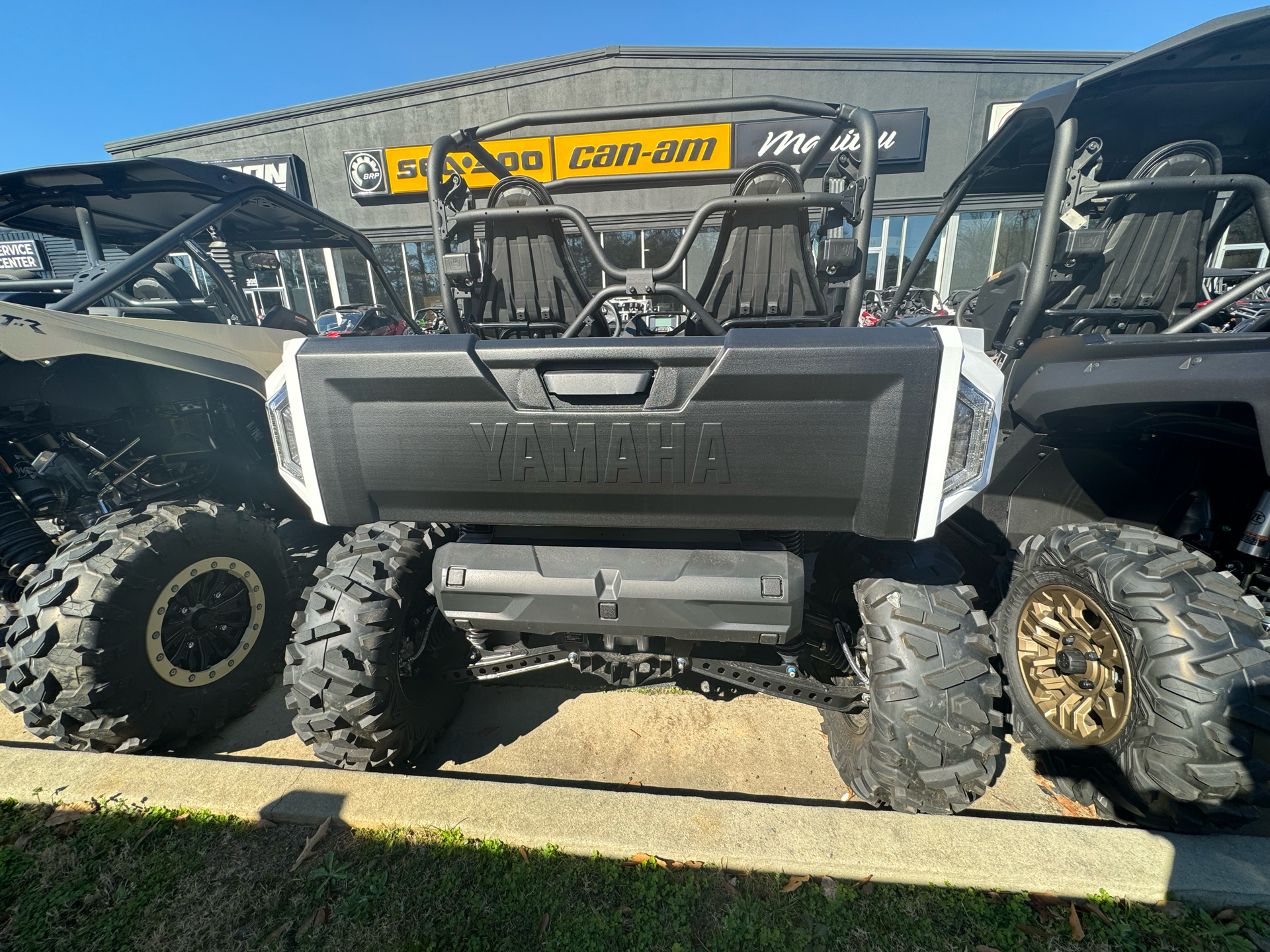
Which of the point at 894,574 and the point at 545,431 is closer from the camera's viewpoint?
the point at 545,431

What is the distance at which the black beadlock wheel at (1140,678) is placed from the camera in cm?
160

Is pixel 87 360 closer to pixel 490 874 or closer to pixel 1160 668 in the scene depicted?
pixel 490 874

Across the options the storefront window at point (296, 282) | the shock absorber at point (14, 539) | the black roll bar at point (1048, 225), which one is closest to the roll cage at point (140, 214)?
the shock absorber at point (14, 539)

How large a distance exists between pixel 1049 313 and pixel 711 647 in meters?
2.11

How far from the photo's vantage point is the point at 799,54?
1198 centimetres

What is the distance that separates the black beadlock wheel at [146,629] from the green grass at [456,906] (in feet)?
1.48

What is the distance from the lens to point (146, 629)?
7.31 ft

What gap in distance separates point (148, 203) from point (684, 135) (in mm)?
11247

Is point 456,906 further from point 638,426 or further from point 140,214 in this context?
point 140,214

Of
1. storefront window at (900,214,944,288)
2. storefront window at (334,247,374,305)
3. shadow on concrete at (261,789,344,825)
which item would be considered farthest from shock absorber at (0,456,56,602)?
storefront window at (900,214,944,288)

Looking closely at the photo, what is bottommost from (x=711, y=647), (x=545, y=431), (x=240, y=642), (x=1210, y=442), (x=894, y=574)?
(x=240, y=642)

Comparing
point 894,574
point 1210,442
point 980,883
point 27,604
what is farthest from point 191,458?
point 1210,442

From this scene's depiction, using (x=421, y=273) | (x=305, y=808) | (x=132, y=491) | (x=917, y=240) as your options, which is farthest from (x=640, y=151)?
(x=305, y=808)

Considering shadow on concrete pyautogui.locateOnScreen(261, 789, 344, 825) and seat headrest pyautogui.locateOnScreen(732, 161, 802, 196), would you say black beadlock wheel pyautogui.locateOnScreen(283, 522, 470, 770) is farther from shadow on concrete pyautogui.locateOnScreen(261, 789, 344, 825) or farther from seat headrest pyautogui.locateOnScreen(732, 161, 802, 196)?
seat headrest pyautogui.locateOnScreen(732, 161, 802, 196)
